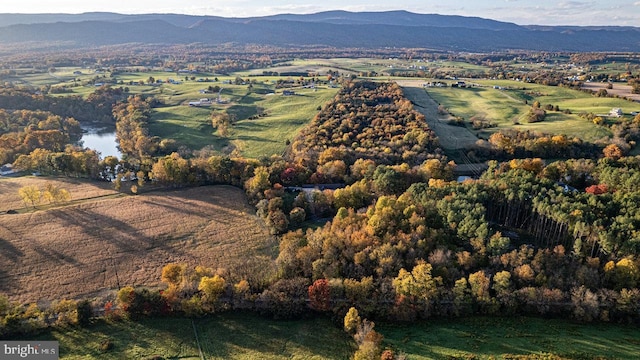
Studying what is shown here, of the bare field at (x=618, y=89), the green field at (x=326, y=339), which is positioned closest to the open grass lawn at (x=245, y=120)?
the green field at (x=326, y=339)

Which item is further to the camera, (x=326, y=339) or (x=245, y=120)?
(x=245, y=120)

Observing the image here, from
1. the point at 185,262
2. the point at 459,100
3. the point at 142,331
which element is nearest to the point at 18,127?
the point at 185,262

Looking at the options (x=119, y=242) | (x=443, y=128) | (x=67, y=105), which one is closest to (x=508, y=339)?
(x=119, y=242)

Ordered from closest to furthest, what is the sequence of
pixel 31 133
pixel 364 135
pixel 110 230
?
pixel 110 230 → pixel 364 135 → pixel 31 133

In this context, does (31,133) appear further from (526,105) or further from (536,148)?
(526,105)

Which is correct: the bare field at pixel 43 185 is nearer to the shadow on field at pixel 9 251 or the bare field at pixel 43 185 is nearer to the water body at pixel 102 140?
the shadow on field at pixel 9 251
